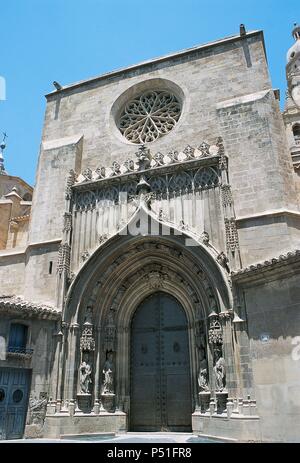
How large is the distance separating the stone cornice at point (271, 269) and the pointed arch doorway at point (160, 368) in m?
2.58

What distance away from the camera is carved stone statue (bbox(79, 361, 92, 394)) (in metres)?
9.09

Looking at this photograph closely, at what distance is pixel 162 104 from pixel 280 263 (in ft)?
25.4

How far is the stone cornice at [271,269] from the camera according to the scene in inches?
275

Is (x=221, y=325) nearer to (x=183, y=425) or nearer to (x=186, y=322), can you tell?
(x=186, y=322)

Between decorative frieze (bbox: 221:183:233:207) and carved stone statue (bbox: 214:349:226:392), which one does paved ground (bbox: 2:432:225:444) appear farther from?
decorative frieze (bbox: 221:183:233:207)

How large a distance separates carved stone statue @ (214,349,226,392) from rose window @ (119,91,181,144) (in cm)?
701

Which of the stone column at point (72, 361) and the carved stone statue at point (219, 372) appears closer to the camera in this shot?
the carved stone statue at point (219, 372)


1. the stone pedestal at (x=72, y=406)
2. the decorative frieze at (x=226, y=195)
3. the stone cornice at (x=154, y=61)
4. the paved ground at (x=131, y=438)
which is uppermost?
the stone cornice at (x=154, y=61)

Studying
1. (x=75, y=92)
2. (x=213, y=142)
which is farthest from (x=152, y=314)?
(x=75, y=92)

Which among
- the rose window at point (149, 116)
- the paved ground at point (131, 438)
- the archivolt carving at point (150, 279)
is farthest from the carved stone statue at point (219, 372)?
the rose window at point (149, 116)

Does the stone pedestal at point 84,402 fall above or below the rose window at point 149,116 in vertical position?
below

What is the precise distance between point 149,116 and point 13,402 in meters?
9.26

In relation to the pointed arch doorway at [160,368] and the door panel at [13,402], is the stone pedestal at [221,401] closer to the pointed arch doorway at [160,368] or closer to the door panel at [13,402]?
the pointed arch doorway at [160,368]

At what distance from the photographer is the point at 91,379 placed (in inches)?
366
